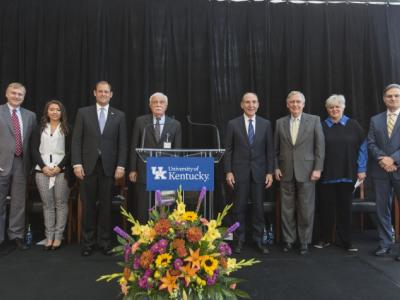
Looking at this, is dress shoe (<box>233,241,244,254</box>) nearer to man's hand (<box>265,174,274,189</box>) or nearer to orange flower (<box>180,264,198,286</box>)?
man's hand (<box>265,174,274,189</box>)

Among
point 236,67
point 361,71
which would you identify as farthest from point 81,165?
point 361,71

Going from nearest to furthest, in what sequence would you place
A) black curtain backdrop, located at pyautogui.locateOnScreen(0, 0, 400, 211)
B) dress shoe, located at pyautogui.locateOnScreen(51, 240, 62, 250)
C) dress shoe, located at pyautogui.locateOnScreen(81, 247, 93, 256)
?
dress shoe, located at pyautogui.locateOnScreen(81, 247, 93, 256)
dress shoe, located at pyautogui.locateOnScreen(51, 240, 62, 250)
black curtain backdrop, located at pyautogui.locateOnScreen(0, 0, 400, 211)

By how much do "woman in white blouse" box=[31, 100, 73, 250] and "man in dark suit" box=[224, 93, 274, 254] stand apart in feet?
5.22

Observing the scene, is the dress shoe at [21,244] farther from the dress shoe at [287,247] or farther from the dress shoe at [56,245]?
the dress shoe at [287,247]

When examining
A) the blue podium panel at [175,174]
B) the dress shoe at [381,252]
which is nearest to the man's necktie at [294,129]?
the dress shoe at [381,252]

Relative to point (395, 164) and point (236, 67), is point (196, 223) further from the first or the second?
point (236, 67)

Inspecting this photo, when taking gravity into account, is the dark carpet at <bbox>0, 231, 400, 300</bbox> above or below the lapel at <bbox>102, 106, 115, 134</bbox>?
below

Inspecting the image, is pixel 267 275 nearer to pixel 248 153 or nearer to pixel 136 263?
pixel 248 153

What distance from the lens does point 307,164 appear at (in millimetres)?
Result: 3262

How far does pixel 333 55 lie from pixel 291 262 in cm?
275

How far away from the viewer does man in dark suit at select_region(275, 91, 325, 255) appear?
3.26m

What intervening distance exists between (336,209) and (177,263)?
2.47m

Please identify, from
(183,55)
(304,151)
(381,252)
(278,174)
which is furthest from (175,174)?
(183,55)

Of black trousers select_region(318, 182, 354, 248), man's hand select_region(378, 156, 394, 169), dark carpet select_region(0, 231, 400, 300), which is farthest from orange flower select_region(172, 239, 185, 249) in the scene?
man's hand select_region(378, 156, 394, 169)
